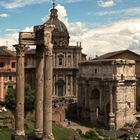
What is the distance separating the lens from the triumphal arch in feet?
91.3

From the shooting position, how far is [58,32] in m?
78.6

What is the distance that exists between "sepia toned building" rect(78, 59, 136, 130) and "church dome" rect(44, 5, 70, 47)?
13.8 metres

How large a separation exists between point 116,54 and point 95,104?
48.6 ft

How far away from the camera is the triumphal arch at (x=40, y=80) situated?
91.3 feet

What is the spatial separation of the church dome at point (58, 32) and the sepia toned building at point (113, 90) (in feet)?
45.3

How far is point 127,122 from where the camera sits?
59.9m

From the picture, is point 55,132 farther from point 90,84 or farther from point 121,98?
point 90,84

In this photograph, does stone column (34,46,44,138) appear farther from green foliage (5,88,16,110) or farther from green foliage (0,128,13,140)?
green foliage (5,88,16,110)

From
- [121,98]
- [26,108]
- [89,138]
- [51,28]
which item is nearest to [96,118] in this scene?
[121,98]

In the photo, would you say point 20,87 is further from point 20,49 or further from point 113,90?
point 113,90

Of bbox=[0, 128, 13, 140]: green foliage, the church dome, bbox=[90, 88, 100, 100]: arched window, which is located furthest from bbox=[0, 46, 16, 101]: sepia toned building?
bbox=[0, 128, 13, 140]: green foliage

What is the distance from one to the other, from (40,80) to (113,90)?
3091 cm

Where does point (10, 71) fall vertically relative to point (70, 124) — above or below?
above

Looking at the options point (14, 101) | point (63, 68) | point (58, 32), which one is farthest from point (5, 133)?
point (58, 32)
